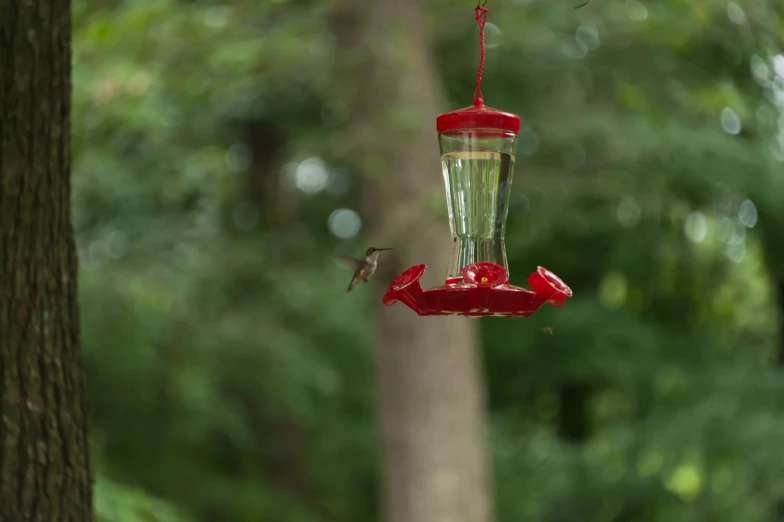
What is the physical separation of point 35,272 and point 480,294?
1.33 meters

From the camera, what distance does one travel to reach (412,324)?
767 centimetres

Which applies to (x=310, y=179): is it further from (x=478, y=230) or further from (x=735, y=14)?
(x=478, y=230)

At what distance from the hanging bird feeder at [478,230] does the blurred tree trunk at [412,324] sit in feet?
11.5

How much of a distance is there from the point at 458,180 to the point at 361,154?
3.55 m

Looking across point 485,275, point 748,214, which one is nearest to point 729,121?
point 748,214

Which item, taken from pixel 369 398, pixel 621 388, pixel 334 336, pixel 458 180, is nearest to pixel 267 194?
pixel 334 336

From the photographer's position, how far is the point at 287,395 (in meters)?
10.3

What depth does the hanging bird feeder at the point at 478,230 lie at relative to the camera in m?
2.84

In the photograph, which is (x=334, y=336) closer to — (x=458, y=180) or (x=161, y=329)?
(x=161, y=329)

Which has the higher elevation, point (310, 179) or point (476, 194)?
point (310, 179)

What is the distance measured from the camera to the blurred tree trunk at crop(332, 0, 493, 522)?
24.5 ft

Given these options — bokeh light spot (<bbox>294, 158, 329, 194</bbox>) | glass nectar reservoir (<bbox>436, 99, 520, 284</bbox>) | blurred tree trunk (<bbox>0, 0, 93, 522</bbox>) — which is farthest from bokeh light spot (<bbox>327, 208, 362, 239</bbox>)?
blurred tree trunk (<bbox>0, 0, 93, 522</bbox>)

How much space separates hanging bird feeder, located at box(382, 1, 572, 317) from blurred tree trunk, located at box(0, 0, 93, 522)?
1029mm

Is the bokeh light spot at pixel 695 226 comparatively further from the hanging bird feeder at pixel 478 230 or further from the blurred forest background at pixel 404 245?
the hanging bird feeder at pixel 478 230
